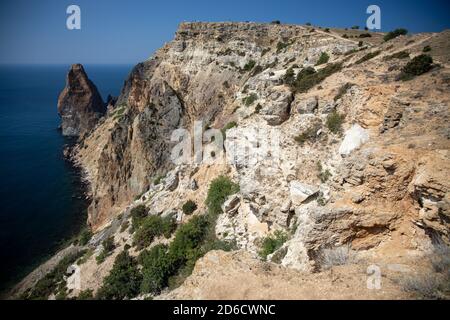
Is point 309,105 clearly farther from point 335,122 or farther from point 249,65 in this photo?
point 249,65

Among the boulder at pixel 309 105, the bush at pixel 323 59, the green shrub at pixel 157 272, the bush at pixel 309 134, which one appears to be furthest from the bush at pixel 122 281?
the bush at pixel 323 59

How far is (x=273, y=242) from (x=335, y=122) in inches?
362

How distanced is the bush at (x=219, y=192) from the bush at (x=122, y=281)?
932 centimetres

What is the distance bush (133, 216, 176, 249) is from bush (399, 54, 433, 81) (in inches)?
935

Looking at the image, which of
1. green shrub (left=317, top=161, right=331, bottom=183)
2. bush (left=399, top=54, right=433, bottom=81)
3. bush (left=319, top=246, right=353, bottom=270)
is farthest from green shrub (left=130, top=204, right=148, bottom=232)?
bush (left=399, top=54, right=433, bottom=81)

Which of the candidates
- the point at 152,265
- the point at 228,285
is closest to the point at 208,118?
the point at 152,265

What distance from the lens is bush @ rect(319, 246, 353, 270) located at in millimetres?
12628

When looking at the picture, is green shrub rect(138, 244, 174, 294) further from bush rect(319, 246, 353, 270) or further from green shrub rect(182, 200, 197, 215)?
bush rect(319, 246, 353, 270)

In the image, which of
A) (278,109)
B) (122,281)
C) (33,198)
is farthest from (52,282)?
(33,198)

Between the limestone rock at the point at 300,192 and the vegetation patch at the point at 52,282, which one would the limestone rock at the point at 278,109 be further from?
the vegetation patch at the point at 52,282

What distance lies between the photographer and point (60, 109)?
113 meters

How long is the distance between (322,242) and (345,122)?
9303 mm

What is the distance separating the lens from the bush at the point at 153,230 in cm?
3037

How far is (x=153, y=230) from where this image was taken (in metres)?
31.2
